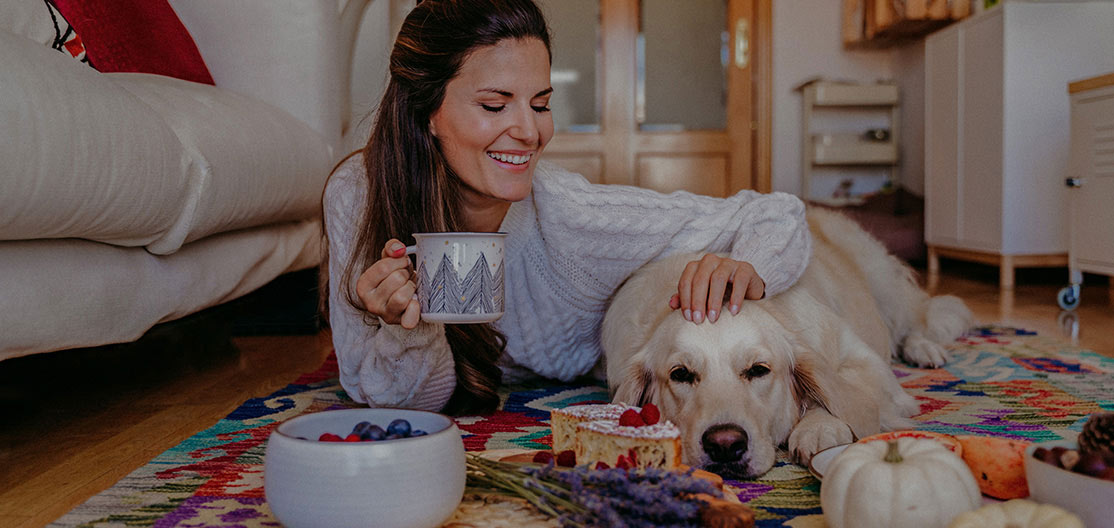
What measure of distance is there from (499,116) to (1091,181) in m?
2.95

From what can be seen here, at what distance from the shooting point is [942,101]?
5.29 metres

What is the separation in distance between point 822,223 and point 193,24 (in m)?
2.26

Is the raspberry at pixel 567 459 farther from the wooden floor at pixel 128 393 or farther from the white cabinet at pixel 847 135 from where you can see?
the white cabinet at pixel 847 135

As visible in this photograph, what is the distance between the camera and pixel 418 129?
68.5 inches

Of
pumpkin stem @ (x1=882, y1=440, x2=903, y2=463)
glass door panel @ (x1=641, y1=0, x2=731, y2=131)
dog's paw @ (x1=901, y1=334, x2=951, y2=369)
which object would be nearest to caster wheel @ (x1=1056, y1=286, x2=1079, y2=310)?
dog's paw @ (x1=901, y1=334, x2=951, y2=369)

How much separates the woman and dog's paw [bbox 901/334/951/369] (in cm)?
77

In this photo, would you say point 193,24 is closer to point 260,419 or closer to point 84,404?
point 84,404

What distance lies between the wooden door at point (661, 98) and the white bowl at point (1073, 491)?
20.5ft

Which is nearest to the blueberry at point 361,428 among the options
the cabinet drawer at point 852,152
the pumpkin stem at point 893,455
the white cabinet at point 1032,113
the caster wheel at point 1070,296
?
the pumpkin stem at point 893,455

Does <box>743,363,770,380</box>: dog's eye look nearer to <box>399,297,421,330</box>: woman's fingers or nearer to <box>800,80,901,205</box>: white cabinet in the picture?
<box>399,297,421,330</box>: woman's fingers

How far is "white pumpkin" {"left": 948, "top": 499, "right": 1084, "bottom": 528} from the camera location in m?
0.85

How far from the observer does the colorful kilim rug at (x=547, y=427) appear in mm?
1197

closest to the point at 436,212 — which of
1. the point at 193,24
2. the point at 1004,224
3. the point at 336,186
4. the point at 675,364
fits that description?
the point at 336,186

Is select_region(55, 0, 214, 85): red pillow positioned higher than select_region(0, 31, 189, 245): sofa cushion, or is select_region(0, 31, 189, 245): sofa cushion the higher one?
select_region(55, 0, 214, 85): red pillow
